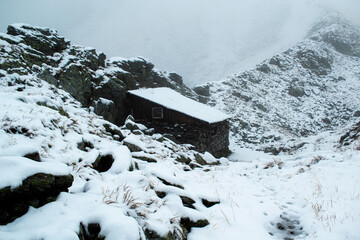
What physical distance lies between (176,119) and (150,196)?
13.3 m

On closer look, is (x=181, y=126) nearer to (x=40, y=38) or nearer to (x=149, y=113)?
(x=149, y=113)

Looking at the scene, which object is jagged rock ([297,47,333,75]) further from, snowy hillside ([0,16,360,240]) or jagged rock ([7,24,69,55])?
jagged rock ([7,24,69,55])

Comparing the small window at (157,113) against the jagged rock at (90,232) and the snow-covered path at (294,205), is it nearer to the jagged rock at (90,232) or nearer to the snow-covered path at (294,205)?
the snow-covered path at (294,205)

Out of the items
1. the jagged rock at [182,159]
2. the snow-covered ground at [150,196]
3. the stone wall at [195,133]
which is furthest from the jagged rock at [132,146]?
the stone wall at [195,133]

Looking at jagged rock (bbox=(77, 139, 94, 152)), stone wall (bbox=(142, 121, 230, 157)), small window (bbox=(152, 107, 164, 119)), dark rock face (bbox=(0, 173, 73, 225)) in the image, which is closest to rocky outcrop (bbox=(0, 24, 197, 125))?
small window (bbox=(152, 107, 164, 119))

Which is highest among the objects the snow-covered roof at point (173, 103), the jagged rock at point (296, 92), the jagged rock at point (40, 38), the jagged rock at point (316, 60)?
the jagged rock at point (316, 60)

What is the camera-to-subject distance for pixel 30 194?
230 cm

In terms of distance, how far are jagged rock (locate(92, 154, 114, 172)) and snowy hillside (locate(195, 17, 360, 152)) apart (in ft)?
59.6

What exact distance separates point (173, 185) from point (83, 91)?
43.1 ft

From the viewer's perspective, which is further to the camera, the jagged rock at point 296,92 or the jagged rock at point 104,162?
the jagged rock at point 296,92

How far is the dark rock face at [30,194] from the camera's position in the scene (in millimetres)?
2090

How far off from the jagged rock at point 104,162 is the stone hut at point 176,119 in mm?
11678

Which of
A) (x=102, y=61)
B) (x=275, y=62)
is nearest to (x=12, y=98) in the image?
A: (x=102, y=61)

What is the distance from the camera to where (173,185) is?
→ 432 centimetres
